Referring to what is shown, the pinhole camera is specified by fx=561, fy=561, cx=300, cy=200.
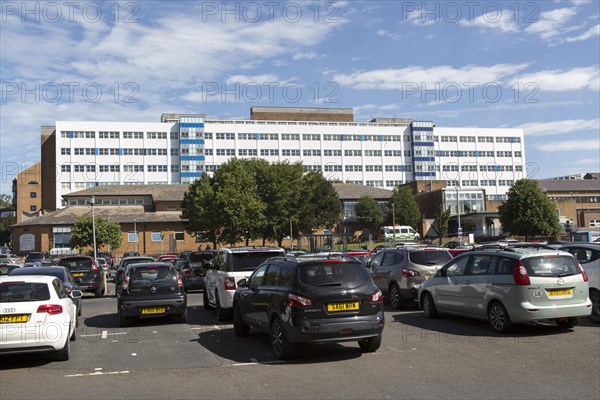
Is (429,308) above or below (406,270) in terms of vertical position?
below

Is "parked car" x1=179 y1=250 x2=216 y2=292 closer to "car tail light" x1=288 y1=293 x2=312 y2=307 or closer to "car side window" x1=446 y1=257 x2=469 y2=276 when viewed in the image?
"car side window" x1=446 y1=257 x2=469 y2=276

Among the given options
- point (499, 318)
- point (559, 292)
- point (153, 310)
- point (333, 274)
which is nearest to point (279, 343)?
point (333, 274)

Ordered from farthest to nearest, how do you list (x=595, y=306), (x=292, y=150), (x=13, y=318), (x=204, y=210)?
(x=292, y=150) < (x=204, y=210) < (x=595, y=306) < (x=13, y=318)

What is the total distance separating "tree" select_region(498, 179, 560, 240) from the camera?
60.6m

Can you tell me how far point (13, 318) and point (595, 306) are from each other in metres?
11.5

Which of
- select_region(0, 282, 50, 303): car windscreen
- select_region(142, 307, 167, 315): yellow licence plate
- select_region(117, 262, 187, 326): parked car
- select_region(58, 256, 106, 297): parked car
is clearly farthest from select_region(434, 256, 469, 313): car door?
select_region(58, 256, 106, 297): parked car

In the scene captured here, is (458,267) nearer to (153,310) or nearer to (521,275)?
(521,275)

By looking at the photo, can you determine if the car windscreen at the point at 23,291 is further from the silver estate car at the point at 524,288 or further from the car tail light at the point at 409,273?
the car tail light at the point at 409,273

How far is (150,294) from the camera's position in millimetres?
13656

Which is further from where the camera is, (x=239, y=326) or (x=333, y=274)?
(x=239, y=326)

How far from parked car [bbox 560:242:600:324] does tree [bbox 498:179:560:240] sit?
50374 millimetres

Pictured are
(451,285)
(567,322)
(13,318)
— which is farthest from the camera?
(451,285)

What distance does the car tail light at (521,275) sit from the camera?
35.6 feet

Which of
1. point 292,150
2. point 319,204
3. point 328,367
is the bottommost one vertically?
point 328,367
